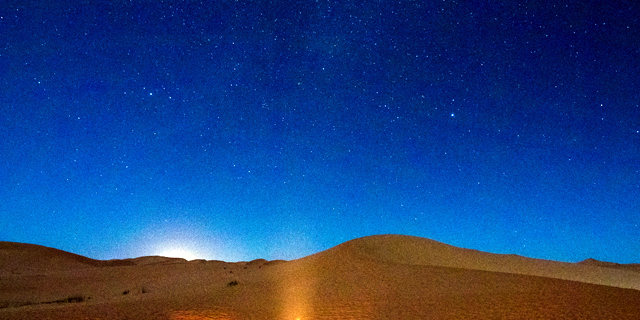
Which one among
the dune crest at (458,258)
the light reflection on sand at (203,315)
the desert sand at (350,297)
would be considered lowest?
the light reflection on sand at (203,315)

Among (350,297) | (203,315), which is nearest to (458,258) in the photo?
(350,297)

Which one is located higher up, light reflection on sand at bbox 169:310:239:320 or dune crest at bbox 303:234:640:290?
dune crest at bbox 303:234:640:290

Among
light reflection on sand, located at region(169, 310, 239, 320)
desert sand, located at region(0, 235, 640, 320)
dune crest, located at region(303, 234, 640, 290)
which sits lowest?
light reflection on sand, located at region(169, 310, 239, 320)

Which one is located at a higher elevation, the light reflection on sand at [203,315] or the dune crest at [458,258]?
the dune crest at [458,258]

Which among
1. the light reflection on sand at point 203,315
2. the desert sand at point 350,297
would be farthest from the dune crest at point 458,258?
the light reflection on sand at point 203,315

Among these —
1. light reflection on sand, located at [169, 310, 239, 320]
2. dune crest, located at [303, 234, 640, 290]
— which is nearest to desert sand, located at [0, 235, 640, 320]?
light reflection on sand, located at [169, 310, 239, 320]

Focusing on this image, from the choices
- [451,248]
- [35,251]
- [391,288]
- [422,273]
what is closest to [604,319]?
[391,288]

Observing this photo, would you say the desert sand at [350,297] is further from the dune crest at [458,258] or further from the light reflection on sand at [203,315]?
the dune crest at [458,258]

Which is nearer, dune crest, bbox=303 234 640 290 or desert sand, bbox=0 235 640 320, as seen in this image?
desert sand, bbox=0 235 640 320

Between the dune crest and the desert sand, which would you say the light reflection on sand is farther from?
the dune crest

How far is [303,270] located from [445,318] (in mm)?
12779

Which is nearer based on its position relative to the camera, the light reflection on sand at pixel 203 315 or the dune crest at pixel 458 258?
the light reflection on sand at pixel 203 315

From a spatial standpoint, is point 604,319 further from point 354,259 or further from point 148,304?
point 148,304

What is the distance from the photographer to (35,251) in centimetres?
4962
